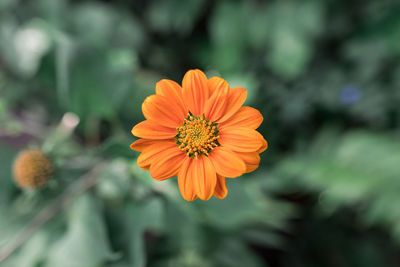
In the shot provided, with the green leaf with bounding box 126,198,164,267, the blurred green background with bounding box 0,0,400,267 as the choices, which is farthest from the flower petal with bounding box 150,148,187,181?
the green leaf with bounding box 126,198,164,267

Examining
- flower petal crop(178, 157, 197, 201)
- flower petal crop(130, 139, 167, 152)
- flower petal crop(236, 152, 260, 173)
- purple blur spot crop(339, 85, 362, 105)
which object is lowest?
flower petal crop(178, 157, 197, 201)

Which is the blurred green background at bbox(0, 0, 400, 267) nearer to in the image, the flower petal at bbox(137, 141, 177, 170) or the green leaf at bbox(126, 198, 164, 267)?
the green leaf at bbox(126, 198, 164, 267)

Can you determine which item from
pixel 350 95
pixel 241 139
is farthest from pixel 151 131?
pixel 350 95

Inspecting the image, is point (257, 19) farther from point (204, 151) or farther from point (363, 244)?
point (204, 151)

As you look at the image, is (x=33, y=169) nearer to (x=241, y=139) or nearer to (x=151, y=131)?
(x=151, y=131)

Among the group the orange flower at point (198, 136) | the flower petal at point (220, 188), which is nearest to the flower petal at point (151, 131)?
the orange flower at point (198, 136)

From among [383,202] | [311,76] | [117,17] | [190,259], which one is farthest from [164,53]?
[383,202]


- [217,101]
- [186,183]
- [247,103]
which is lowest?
[186,183]

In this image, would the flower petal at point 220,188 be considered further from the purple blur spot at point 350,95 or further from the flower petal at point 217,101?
the purple blur spot at point 350,95
